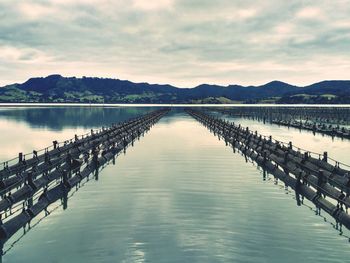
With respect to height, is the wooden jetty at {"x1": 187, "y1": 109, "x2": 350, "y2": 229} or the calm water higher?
the wooden jetty at {"x1": 187, "y1": 109, "x2": 350, "y2": 229}

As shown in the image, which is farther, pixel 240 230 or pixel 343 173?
pixel 343 173

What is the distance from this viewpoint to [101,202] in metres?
32.4

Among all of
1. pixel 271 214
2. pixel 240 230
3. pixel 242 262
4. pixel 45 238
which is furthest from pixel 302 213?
pixel 45 238

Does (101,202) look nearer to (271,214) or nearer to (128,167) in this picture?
(271,214)

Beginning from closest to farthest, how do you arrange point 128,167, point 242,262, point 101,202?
1. point 242,262
2. point 101,202
3. point 128,167

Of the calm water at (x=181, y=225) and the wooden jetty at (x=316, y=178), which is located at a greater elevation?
the wooden jetty at (x=316, y=178)

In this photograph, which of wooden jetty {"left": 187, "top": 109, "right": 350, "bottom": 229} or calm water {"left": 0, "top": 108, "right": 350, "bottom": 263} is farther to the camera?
wooden jetty {"left": 187, "top": 109, "right": 350, "bottom": 229}

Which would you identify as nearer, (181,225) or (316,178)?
(181,225)

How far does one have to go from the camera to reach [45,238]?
23531 millimetres

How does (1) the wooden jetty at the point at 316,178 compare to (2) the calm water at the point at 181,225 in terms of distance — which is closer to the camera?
(2) the calm water at the point at 181,225

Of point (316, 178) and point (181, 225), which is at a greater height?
point (316, 178)

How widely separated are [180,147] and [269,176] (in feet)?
103

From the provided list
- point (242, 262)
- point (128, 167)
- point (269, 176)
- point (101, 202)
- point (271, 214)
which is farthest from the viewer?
point (128, 167)

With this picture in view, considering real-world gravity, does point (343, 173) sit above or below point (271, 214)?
above
